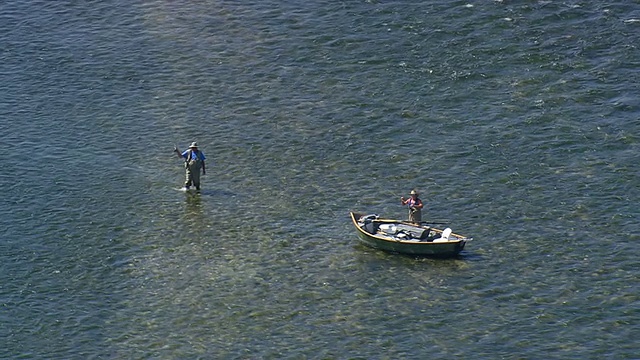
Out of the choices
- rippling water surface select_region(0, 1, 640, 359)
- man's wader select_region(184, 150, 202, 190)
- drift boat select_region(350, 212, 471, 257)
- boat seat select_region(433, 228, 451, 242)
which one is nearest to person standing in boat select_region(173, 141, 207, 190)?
man's wader select_region(184, 150, 202, 190)

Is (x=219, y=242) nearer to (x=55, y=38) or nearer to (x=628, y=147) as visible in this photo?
(x=628, y=147)

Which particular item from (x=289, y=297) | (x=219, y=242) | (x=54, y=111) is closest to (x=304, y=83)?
(x=54, y=111)

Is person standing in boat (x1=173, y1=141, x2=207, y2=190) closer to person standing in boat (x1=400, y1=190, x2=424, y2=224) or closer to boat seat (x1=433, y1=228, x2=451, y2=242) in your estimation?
person standing in boat (x1=400, y1=190, x2=424, y2=224)

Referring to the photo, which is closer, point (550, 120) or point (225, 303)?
point (225, 303)

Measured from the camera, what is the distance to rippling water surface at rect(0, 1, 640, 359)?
48750 millimetres

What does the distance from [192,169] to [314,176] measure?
6786 mm

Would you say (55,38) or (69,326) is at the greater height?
(55,38)

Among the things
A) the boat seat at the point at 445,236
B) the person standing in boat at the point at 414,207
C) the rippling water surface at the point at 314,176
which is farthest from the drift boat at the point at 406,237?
the rippling water surface at the point at 314,176

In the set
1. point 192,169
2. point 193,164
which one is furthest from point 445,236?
point 192,169

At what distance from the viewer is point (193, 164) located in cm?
6016

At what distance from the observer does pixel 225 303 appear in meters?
50.6

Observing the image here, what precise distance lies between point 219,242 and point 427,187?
11.8m

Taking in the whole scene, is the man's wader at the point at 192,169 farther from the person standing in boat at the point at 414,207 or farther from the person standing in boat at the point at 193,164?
the person standing in boat at the point at 414,207

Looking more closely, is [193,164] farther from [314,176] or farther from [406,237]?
[406,237]
